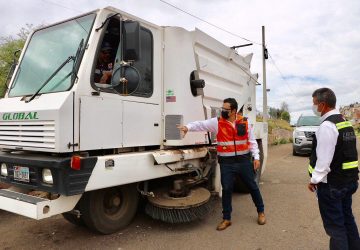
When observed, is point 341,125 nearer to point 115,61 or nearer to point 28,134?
point 115,61

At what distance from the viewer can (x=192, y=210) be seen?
13.9ft

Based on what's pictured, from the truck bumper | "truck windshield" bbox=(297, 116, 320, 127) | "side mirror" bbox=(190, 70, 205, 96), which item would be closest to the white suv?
"truck windshield" bbox=(297, 116, 320, 127)

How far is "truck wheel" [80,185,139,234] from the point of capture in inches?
148

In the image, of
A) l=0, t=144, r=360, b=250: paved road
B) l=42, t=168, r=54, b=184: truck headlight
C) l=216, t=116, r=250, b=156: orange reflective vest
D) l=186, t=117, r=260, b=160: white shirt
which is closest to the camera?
l=42, t=168, r=54, b=184: truck headlight

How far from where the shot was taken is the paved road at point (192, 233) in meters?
3.88

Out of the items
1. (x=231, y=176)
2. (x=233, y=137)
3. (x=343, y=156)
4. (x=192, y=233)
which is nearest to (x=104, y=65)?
(x=233, y=137)

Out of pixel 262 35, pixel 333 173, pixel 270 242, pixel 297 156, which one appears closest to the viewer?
pixel 333 173

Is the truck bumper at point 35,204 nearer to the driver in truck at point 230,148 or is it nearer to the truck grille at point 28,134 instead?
the truck grille at point 28,134

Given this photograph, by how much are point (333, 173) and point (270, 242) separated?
1.33 meters

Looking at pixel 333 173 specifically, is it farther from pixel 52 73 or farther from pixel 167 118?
pixel 52 73

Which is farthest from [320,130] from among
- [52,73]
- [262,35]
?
[262,35]

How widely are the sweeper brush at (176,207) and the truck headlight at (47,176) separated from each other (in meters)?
1.37

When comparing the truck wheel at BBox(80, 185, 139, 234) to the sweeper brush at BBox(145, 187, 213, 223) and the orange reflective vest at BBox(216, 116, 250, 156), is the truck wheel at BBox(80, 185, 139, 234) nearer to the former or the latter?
the sweeper brush at BBox(145, 187, 213, 223)

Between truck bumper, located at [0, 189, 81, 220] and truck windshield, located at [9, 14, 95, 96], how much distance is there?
1.10m
